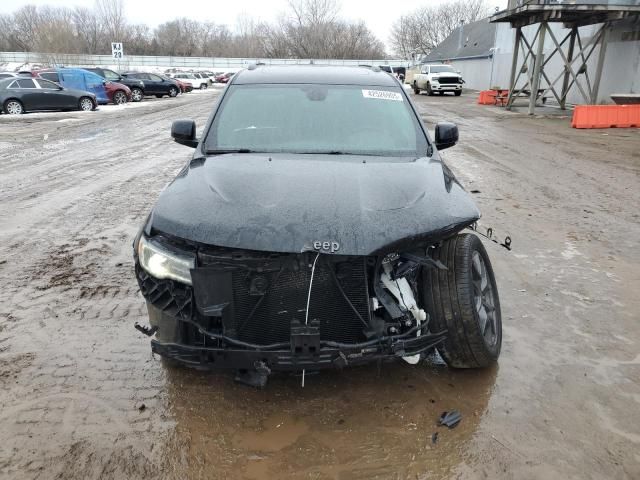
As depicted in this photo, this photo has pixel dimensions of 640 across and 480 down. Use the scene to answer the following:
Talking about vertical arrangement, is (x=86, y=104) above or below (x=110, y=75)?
below

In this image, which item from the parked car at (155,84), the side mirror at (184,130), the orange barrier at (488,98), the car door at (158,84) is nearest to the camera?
the side mirror at (184,130)

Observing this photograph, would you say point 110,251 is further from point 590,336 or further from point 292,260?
point 590,336

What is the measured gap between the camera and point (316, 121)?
3.88m

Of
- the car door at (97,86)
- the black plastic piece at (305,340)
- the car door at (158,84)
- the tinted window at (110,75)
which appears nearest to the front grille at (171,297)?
the black plastic piece at (305,340)

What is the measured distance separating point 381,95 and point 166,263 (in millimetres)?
2425

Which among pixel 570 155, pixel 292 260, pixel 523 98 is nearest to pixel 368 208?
pixel 292 260

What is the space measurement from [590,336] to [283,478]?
2398 mm

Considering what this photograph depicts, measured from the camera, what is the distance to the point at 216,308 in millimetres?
2494

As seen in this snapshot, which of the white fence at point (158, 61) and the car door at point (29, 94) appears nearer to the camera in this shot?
the car door at point (29, 94)

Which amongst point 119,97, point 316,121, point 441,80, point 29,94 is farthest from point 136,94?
point 316,121

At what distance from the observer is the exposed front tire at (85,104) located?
22.0 m

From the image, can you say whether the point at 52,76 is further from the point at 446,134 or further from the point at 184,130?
the point at 446,134

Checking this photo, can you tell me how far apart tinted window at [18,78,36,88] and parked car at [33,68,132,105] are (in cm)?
255

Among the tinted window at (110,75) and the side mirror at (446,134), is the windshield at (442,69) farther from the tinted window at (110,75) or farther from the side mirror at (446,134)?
the side mirror at (446,134)
